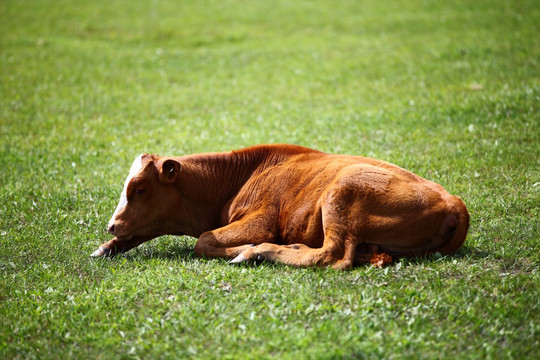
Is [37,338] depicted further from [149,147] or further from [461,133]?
[461,133]

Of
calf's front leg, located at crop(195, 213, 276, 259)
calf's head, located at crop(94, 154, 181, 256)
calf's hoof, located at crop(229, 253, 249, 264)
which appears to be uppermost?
calf's head, located at crop(94, 154, 181, 256)

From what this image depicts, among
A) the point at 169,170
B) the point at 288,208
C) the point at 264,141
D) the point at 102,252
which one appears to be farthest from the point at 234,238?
the point at 264,141

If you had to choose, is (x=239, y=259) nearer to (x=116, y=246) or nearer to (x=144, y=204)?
(x=144, y=204)

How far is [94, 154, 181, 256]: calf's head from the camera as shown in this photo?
288 inches

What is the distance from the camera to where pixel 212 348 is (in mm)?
5152

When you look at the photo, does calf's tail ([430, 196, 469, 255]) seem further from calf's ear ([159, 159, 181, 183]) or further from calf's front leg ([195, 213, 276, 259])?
calf's ear ([159, 159, 181, 183])

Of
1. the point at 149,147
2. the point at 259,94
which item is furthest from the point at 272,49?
the point at 149,147

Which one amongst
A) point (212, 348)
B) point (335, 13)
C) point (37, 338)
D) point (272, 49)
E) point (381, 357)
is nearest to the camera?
point (381, 357)

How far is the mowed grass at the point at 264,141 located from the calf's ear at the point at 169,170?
2.99 feet

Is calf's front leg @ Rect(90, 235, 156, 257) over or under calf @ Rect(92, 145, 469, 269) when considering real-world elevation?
under

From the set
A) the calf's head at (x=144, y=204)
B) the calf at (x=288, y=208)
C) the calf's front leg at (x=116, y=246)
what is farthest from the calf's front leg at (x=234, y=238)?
the calf's front leg at (x=116, y=246)

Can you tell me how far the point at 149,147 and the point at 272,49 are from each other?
10.1 metres

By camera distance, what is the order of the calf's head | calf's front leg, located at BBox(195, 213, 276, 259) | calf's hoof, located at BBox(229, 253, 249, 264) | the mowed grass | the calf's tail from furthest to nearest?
1. the calf's head
2. calf's front leg, located at BBox(195, 213, 276, 259)
3. calf's hoof, located at BBox(229, 253, 249, 264)
4. the calf's tail
5. the mowed grass

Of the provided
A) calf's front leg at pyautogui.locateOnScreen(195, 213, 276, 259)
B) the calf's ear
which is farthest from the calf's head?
calf's front leg at pyautogui.locateOnScreen(195, 213, 276, 259)
